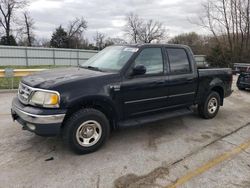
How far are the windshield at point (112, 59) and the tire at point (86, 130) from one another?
39.7 inches

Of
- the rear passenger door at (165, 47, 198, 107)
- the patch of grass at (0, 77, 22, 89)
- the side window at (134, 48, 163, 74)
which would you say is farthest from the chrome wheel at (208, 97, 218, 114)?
the patch of grass at (0, 77, 22, 89)

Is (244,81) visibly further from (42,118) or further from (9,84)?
(9,84)

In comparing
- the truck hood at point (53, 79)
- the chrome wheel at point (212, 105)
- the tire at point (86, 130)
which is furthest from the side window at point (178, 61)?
the tire at point (86, 130)

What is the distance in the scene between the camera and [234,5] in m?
27.2

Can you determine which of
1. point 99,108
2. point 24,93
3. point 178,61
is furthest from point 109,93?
point 178,61

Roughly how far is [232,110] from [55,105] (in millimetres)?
5920

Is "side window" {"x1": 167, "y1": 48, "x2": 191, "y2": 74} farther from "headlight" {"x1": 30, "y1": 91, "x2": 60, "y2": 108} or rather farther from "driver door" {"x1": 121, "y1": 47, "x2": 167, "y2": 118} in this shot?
"headlight" {"x1": 30, "y1": 91, "x2": 60, "y2": 108}

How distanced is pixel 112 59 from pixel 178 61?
5.18 ft

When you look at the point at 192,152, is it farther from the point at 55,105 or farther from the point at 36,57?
the point at 36,57

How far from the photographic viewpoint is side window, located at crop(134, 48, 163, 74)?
4426mm

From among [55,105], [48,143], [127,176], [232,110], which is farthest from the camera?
[232,110]

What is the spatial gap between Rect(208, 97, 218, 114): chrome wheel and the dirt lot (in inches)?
30.0

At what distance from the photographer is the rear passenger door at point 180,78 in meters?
4.88

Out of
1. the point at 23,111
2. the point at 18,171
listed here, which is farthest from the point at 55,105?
the point at 18,171
